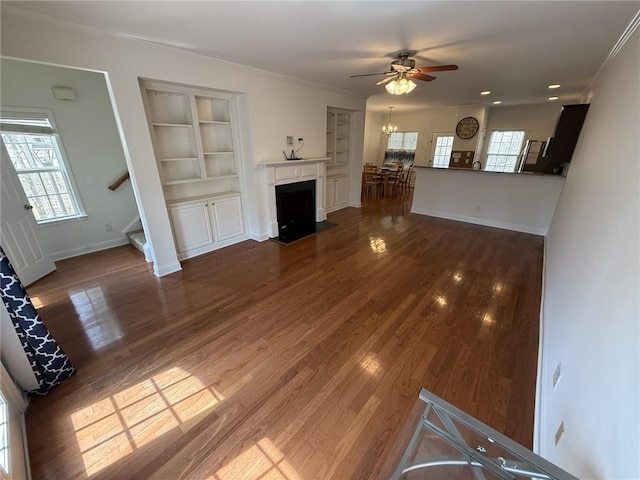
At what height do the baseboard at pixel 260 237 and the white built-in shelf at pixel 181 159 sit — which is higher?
the white built-in shelf at pixel 181 159

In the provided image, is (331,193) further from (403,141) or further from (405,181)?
(403,141)

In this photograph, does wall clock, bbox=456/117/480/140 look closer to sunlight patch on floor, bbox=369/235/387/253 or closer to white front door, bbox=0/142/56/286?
sunlight patch on floor, bbox=369/235/387/253

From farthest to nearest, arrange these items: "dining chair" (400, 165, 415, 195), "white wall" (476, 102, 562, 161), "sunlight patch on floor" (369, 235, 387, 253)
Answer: "dining chair" (400, 165, 415, 195), "white wall" (476, 102, 562, 161), "sunlight patch on floor" (369, 235, 387, 253)

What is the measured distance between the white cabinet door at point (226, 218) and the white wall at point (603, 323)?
4024 millimetres

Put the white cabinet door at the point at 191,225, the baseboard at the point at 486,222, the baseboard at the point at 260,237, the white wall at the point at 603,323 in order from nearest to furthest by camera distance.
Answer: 1. the white wall at the point at 603,323
2. the white cabinet door at the point at 191,225
3. the baseboard at the point at 260,237
4. the baseboard at the point at 486,222

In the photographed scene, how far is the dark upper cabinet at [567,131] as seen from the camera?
3.89 metres

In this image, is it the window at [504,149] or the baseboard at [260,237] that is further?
the window at [504,149]

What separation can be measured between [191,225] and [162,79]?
1785mm

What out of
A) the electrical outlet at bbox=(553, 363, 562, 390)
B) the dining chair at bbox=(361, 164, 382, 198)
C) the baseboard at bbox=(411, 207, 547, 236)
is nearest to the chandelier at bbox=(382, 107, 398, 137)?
the dining chair at bbox=(361, 164, 382, 198)

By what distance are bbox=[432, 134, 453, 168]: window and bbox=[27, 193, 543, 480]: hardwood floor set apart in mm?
5717

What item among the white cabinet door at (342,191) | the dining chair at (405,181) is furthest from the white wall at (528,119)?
the white cabinet door at (342,191)

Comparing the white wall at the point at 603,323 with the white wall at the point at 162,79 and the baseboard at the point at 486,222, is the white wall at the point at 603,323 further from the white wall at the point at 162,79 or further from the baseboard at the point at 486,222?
the white wall at the point at 162,79

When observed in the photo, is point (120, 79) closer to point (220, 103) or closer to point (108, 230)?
point (220, 103)

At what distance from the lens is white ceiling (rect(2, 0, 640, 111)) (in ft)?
6.46
